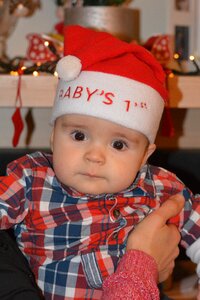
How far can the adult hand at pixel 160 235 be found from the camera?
3.89ft

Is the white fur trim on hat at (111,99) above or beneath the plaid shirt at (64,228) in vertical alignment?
Answer: above

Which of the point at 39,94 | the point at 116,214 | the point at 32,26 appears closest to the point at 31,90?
the point at 39,94

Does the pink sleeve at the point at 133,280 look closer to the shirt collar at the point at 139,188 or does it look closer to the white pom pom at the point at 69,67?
the shirt collar at the point at 139,188

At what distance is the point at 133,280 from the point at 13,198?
28 centimetres

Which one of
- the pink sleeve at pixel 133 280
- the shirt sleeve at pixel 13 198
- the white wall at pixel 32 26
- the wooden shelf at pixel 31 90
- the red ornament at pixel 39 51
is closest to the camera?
the pink sleeve at pixel 133 280

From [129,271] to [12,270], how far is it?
0.68 ft

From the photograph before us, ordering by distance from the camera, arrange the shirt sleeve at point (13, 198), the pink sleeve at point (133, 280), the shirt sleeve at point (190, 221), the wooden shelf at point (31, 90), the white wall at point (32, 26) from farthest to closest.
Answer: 1. the white wall at point (32, 26)
2. the wooden shelf at point (31, 90)
3. the shirt sleeve at point (190, 221)
4. the shirt sleeve at point (13, 198)
5. the pink sleeve at point (133, 280)

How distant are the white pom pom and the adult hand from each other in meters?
0.32

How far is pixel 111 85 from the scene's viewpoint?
3.76 ft

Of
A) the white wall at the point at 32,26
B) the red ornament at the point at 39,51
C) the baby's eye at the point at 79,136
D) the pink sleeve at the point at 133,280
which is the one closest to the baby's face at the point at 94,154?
the baby's eye at the point at 79,136

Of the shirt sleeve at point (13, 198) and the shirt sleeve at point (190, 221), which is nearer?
the shirt sleeve at point (13, 198)

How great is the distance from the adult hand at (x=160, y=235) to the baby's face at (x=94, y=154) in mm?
99

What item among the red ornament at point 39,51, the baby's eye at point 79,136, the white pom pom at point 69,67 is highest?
the white pom pom at point 69,67

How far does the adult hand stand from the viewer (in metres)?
1.19
